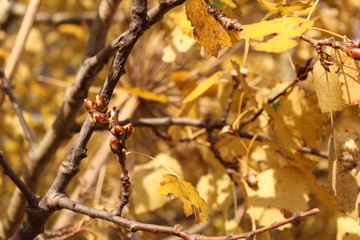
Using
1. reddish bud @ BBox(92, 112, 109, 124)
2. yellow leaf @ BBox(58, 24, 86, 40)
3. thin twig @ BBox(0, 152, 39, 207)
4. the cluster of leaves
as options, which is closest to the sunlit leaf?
the cluster of leaves

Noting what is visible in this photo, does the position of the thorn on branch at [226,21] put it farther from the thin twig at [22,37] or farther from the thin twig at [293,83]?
the thin twig at [22,37]

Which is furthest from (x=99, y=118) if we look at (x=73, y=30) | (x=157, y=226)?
(x=73, y=30)

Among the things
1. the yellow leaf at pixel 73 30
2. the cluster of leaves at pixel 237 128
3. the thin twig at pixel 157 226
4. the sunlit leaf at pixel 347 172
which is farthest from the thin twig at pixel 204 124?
the yellow leaf at pixel 73 30

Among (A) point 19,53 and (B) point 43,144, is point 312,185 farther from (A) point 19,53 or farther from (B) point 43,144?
(A) point 19,53

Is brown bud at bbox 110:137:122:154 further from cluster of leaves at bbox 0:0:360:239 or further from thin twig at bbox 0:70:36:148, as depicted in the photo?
thin twig at bbox 0:70:36:148

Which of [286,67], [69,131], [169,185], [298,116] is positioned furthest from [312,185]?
[286,67]

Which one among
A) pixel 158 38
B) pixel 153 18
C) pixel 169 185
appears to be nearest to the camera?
pixel 169 185
